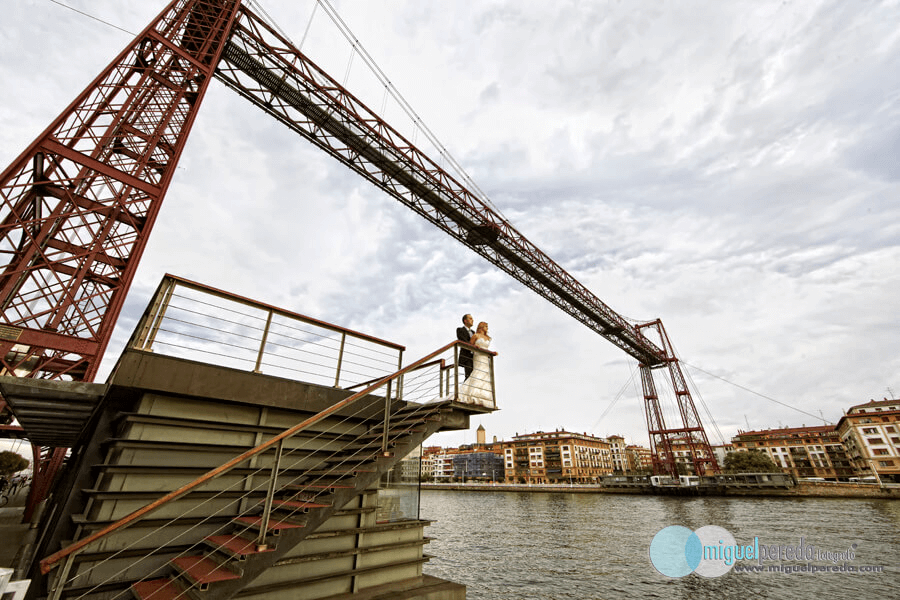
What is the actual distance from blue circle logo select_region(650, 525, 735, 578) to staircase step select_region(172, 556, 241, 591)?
44.9ft

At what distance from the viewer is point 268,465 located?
14.0ft

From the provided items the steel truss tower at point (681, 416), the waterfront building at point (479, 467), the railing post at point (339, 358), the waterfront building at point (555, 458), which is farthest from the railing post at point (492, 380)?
the waterfront building at point (479, 467)

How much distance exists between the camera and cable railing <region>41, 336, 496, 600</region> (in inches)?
115

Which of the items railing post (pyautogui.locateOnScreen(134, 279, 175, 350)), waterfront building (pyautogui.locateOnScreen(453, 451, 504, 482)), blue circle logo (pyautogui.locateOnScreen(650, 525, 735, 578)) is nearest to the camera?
railing post (pyautogui.locateOnScreen(134, 279, 175, 350))

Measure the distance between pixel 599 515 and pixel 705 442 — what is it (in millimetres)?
16438

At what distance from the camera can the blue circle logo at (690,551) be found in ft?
39.8

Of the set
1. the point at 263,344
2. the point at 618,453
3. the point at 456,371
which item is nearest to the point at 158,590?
the point at 263,344

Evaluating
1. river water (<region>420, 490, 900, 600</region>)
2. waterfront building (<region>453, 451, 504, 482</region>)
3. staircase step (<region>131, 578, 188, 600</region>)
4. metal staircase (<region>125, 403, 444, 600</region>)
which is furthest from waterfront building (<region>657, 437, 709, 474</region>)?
staircase step (<region>131, 578, 188, 600</region>)

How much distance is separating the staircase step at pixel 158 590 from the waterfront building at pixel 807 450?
92.8m

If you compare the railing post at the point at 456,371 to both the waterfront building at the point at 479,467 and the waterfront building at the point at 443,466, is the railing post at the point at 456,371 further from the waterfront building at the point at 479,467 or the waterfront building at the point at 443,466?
the waterfront building at the point at 443,466

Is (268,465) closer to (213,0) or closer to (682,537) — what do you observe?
(213,0)

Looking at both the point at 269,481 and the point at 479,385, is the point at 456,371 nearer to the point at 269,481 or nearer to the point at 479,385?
the point at 479,385

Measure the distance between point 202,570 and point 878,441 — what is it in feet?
276

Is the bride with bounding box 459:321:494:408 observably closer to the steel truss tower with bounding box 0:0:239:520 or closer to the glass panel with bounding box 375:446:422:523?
the glass panel with bounding box 375:446:422:523
